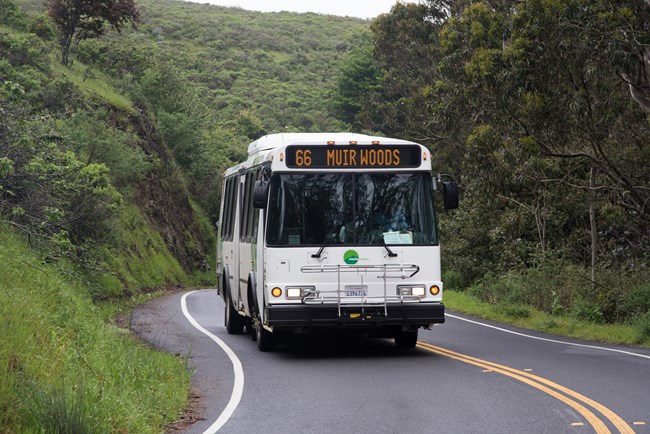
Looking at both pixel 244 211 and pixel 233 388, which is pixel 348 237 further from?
pixel 244 211

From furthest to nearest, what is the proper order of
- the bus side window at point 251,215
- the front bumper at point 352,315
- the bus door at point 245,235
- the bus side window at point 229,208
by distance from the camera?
the bus side window at point 229,208 → the bus door at point 245,235 → the bus side window at point 251,215 → the front bumper at point 352,315

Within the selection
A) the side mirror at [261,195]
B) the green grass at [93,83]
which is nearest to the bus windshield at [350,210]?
the side mirror at [261,195]

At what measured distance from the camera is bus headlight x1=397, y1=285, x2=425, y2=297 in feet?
50.2

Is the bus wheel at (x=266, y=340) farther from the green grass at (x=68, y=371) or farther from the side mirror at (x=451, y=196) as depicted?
the side mirror at (x=451, y=196)

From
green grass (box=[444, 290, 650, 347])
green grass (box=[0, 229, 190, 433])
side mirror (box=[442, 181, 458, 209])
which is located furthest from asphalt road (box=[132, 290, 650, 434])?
side mirror (box=[442, 181, 458, 209])

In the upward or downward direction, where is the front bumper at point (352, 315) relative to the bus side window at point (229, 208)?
downward

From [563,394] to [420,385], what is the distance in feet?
5.88

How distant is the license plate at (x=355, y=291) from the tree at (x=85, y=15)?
112 feet

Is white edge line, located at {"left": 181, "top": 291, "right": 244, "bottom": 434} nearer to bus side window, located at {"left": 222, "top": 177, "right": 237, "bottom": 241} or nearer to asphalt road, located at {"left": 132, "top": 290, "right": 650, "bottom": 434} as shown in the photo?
asphalt road, located at {"left": 132, "top": 290, "right": 650, "bottom": 434}

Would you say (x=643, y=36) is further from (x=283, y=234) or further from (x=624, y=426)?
(x=624, y=426)

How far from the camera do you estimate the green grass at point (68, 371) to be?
8.54 meters

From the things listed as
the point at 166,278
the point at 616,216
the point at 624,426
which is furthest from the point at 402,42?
the point at 624,426

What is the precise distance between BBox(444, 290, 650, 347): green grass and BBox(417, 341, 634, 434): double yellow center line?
4.53 m

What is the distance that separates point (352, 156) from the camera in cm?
1567
